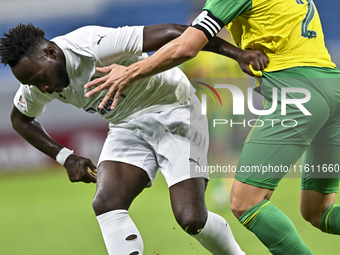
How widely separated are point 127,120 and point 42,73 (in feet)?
1.75

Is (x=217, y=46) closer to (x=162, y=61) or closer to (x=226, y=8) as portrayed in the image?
(x=226, y=8)

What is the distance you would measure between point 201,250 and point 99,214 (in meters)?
0.93

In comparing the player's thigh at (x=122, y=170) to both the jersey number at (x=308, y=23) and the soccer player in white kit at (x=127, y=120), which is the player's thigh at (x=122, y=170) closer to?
the soccer player in white kit at (x=127, y=120)

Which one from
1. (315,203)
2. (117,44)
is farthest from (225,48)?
(315,203)

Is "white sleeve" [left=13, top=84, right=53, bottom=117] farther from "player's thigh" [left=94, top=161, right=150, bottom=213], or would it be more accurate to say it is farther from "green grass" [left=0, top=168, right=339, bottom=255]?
"green grass" [left=0, top=168, right=339, bottom=255]

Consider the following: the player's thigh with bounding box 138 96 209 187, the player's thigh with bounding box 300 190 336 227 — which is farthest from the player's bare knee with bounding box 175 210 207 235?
the player's thigh with bounding box 300 190 336 227

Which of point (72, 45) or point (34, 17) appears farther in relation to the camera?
point (34, 17)

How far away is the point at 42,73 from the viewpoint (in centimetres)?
185

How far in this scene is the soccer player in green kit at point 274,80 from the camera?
64.4 inches

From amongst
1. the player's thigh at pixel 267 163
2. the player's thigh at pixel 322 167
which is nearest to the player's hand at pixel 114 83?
the player's thigh at pixel 267 163

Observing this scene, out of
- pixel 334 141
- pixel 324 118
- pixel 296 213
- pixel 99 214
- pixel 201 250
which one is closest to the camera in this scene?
pixel 324 118

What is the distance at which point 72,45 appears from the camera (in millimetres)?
1968

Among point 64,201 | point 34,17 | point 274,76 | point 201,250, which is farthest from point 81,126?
point 274,76

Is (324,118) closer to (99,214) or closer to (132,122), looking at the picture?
(132,122)
